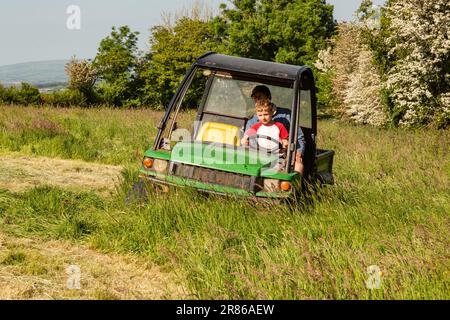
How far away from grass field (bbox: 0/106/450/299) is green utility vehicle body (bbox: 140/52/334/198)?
8.4 inches

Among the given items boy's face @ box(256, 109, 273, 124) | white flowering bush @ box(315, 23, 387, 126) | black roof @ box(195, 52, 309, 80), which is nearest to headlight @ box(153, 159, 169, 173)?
black roof @ box(195, 52, 309, 80)

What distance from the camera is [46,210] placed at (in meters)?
6.57

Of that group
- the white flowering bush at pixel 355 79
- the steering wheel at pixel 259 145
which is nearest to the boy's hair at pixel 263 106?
the steering wheel at pixel 259 145

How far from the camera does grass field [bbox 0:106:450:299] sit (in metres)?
3.89

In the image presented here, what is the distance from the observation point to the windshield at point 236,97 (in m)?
7.23

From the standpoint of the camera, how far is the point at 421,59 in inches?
797

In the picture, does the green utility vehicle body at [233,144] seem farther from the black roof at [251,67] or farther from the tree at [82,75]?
the tree at [82,75]

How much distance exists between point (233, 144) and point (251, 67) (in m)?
0.91

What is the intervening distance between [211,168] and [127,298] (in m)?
2.00

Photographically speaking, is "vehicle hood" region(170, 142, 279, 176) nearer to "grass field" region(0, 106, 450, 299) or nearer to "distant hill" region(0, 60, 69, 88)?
"grass field" region(0, 106, 450, 299)

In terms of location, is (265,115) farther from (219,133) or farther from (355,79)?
(355,79)

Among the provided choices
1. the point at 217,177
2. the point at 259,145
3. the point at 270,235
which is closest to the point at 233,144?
the point at 259,145

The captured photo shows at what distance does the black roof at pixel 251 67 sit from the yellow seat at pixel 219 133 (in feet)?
2.72

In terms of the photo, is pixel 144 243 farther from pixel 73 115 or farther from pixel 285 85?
pixel 73 115
